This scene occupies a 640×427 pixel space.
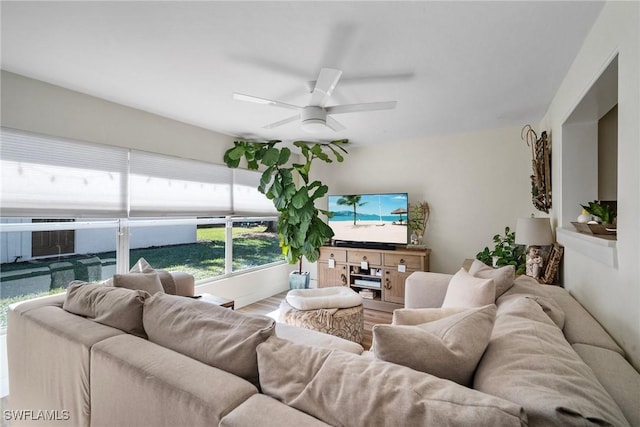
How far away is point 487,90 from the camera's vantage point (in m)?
2.48

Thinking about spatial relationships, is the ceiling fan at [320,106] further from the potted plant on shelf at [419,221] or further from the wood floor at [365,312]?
the wood floor at [365,312]

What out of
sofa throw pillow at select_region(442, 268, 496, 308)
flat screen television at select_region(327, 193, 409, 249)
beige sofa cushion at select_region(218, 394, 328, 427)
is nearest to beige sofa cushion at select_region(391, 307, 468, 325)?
sofa throw pillow at select_region(442, 268, 496, 308)

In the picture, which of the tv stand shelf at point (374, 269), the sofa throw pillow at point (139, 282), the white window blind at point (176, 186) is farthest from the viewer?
the tv stand shelf at point (374, 269)

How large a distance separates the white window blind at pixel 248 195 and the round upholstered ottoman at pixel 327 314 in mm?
1912

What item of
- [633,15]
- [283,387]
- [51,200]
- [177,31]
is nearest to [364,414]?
[283,387]

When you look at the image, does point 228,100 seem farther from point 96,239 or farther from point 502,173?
point 502,173

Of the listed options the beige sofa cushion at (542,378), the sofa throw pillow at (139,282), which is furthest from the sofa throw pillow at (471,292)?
the sofa throw pillow at (139,282)

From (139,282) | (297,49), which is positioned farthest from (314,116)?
(139,282)

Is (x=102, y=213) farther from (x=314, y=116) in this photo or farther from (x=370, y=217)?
(x=370, y=217)

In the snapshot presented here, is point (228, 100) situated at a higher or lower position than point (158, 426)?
higher

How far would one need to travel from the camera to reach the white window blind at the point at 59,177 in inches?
85.9

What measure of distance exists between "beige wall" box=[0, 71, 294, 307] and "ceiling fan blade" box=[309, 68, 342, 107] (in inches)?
73.8

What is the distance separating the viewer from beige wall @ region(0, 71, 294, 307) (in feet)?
7.30

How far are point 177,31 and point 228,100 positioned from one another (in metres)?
1.05
